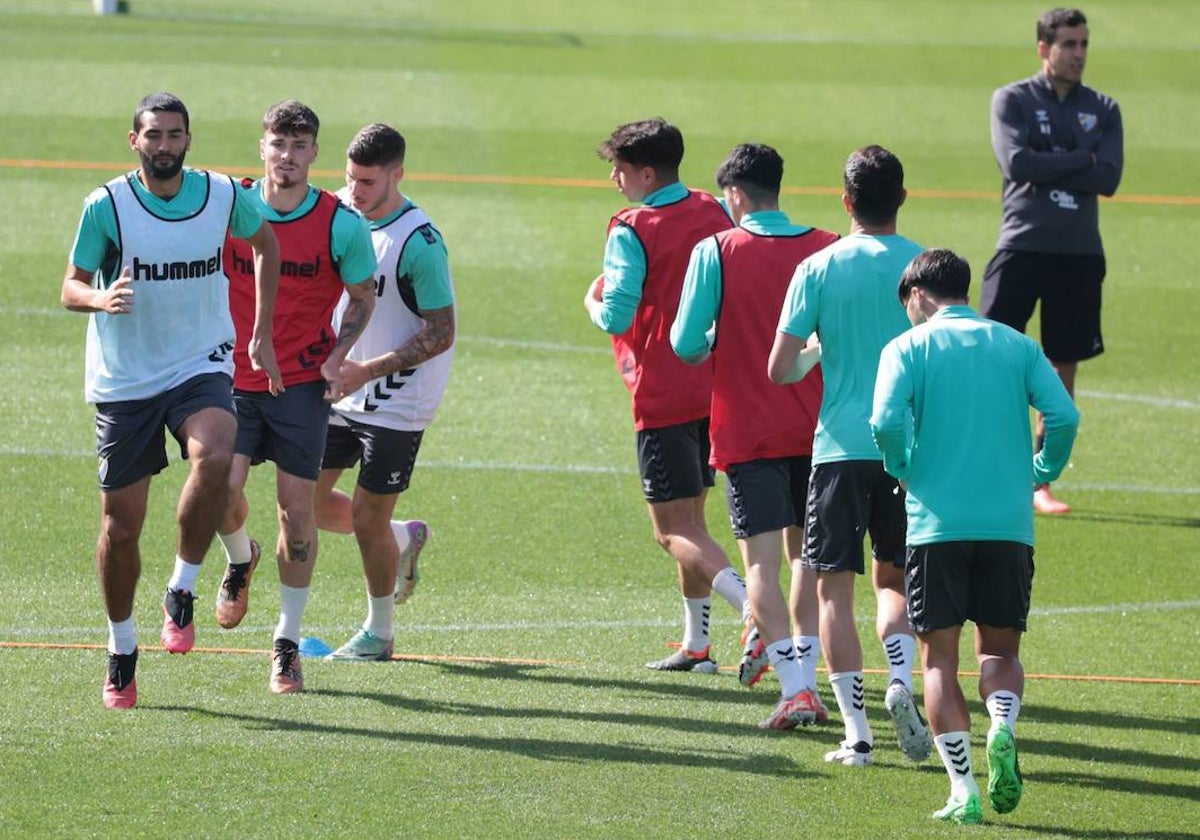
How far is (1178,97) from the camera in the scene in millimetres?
24219

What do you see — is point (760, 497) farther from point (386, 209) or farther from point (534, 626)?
point (386, 209)

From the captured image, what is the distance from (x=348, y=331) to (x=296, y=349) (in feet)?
0.92

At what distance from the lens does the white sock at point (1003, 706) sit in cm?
625

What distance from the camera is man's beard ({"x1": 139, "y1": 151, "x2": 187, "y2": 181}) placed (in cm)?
728

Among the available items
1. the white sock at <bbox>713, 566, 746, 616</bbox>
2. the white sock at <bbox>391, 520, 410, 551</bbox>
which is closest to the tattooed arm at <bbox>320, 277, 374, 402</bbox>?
the white sock at <bbox>391, 520, 410, 551</bbox>

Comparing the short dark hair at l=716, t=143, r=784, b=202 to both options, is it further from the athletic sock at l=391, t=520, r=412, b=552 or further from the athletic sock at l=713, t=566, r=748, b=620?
the athletic sock at l=391, t=520, r=412, b=552

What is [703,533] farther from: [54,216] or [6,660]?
[54,216]

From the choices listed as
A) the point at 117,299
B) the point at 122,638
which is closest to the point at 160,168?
the point at 117,299

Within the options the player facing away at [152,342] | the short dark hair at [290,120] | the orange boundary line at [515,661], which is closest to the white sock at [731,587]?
the orange boundary line at [515,661]

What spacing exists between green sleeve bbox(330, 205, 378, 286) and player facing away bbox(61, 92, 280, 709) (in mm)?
403

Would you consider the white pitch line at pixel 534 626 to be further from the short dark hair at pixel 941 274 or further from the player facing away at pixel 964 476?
the short dark hair at pixel 941 274

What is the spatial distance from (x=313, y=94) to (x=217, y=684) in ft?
49.3

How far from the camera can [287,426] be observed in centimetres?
791

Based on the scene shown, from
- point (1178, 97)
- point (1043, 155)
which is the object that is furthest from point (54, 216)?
point (1178, 97)
